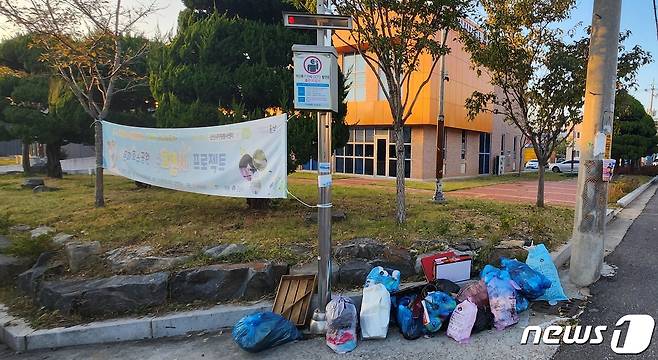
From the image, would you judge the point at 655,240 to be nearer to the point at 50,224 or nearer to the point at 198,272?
the point at 198,272

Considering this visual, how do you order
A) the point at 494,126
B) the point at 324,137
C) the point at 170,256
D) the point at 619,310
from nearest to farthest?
1. the point at 324,137
2. the point at 619,310
3. the point at 170,256
4. the point at 494,126

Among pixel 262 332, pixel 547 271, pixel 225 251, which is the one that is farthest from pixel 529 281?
pixel 225 251

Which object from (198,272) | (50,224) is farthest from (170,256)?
(50,224)

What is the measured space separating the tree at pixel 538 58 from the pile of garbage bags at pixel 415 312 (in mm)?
5936

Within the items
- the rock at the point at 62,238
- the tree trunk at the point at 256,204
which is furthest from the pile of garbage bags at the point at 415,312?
the tree trunk at the point at 256,204

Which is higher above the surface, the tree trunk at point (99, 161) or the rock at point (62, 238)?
the tree trunk at point (99, 161)

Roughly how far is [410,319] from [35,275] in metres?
4.13

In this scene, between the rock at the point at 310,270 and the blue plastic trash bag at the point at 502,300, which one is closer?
the blue plastic trash bag at the point at 502,300

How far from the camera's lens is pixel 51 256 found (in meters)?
5.07

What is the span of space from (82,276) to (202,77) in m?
4.00

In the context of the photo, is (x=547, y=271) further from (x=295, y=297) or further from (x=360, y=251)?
(x=295, y=297)

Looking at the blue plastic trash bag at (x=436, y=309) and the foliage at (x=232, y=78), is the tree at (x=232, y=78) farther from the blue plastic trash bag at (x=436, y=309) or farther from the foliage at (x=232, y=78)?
the blue plastic trash bag at (x=436, y=309)

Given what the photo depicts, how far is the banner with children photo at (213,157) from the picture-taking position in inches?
197

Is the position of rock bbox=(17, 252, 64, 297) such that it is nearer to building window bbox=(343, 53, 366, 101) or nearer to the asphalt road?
the asphalt road
